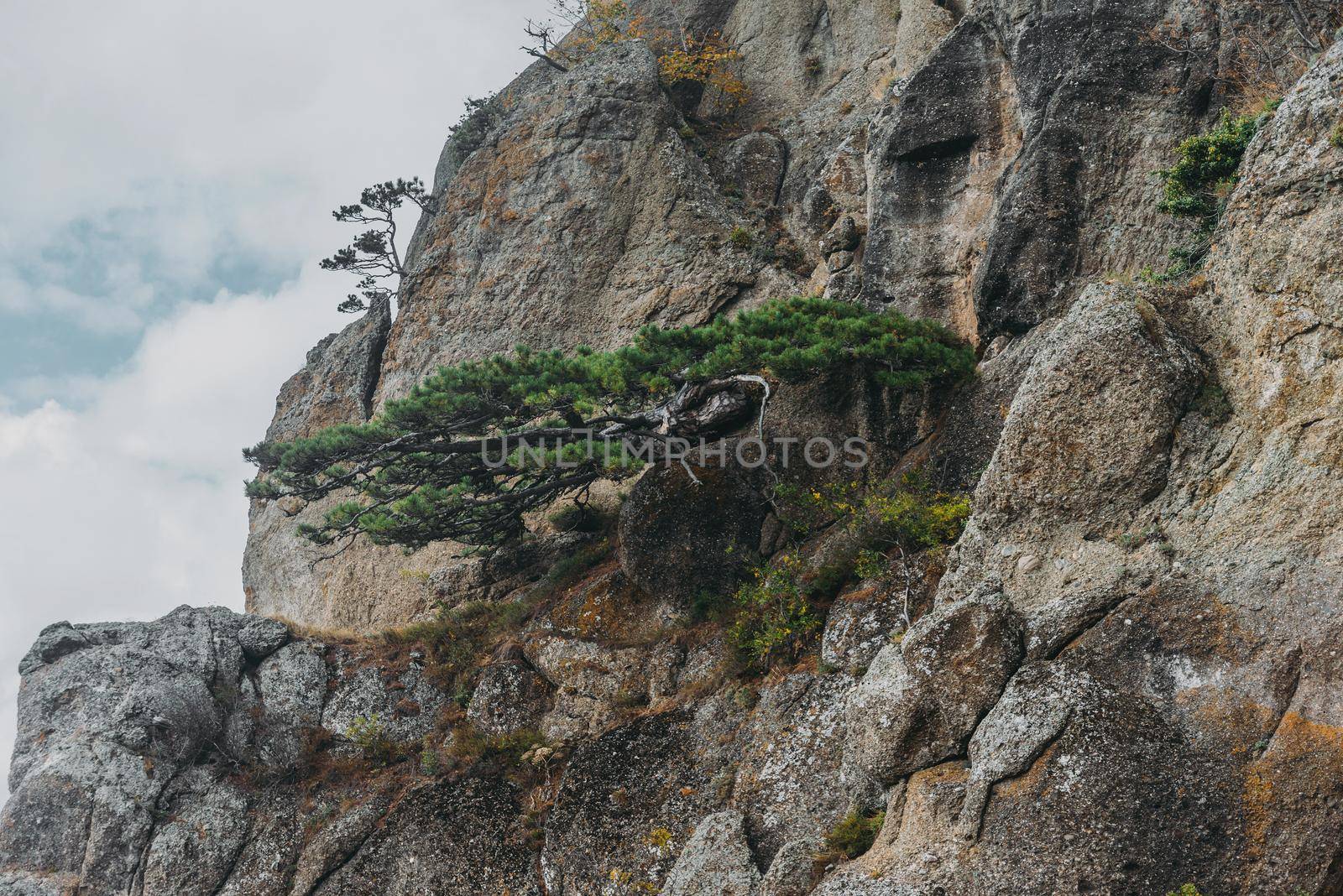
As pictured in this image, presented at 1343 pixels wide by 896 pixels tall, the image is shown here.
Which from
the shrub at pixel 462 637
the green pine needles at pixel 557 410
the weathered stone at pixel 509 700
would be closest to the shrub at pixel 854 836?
the green pine needles at pixel 557 410

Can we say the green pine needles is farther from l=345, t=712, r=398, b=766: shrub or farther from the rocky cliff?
l=345, t=712, r=398, b=766: shrub

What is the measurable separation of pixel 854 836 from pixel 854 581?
4059 millimetres

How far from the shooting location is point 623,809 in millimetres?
13484

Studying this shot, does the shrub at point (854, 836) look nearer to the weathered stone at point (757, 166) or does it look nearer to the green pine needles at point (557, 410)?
the green pine needles at point (557, 410)

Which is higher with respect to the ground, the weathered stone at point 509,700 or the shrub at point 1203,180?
the shrub at point 1203,180

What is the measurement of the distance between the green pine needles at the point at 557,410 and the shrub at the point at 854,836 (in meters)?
6.32

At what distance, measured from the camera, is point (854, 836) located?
10414mm

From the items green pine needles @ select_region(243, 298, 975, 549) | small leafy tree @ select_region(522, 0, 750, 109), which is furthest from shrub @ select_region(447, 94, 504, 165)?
green pine needles @ select_region(243, 298, 975, 549)

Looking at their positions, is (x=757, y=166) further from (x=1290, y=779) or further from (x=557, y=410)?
(x=1290, y=779)

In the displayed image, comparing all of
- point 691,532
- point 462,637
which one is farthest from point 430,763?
point 691,532

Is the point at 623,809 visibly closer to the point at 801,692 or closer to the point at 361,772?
the point at 801,692

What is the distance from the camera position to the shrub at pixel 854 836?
1032 centimetres

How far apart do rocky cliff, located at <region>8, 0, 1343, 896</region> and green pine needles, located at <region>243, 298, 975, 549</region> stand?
1014 millimetres

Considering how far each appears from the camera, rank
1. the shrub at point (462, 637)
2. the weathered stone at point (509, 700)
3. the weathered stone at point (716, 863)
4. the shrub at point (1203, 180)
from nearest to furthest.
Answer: the weathered stone at point (716, 863) → the shrub at point (1203, 180) → the weathered stone at point (509, 700) → the shrub at point (462, 637)
